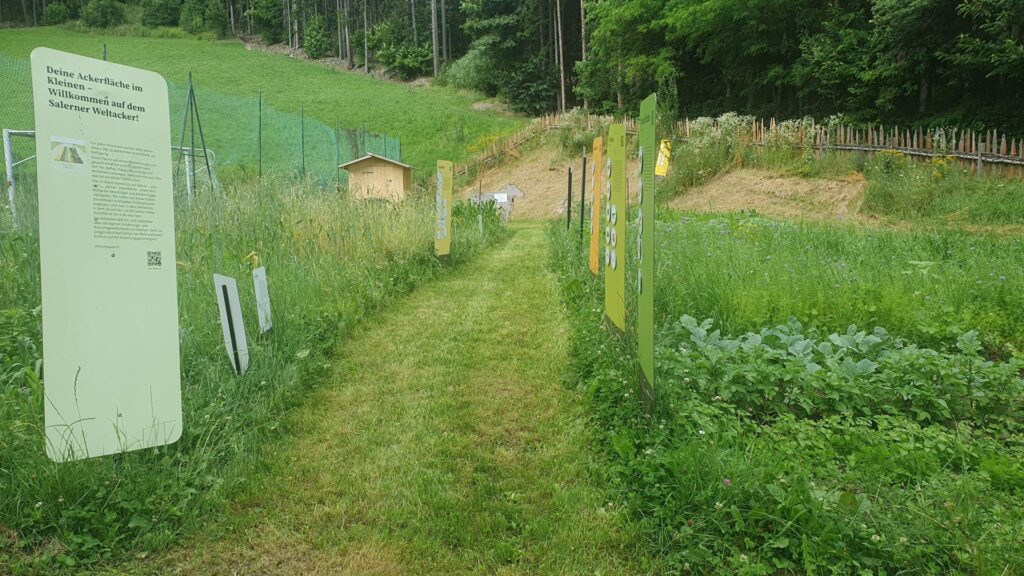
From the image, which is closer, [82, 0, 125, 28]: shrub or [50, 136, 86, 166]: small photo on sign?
[50, 136, 86, 166]: small photo on sign

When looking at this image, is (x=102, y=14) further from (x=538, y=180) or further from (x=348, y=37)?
(x=538, y=180)

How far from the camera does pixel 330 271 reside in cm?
610

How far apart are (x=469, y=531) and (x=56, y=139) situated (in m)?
2.18

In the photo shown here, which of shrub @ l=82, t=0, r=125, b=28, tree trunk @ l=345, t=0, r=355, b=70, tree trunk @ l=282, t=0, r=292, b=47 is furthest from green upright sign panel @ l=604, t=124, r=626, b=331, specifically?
shrub @ l=82, t=0, r=125, b=28

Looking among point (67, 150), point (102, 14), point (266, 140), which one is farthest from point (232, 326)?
point (102, 14)

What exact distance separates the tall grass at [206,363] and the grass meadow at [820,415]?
1.83 meters

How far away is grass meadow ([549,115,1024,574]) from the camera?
2164mm

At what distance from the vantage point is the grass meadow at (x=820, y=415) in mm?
2164

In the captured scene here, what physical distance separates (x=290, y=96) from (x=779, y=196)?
3637 cm

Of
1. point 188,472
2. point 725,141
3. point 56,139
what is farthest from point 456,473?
point 725,141

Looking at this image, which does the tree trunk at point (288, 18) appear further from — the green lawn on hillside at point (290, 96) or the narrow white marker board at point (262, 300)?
the narrow white marker board at point (262, 300)

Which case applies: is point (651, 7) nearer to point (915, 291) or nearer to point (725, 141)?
point (725, 141)

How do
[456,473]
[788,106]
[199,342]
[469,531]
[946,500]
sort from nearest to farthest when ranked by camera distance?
[946,500] → [469,531] → [456,473] → [199,342] → [788,106]

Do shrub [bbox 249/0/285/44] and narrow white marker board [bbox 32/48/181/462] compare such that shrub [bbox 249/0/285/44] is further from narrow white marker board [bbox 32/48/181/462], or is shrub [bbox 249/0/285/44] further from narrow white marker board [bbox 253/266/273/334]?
narrow white marker board [bbox 32/48/181/462]
